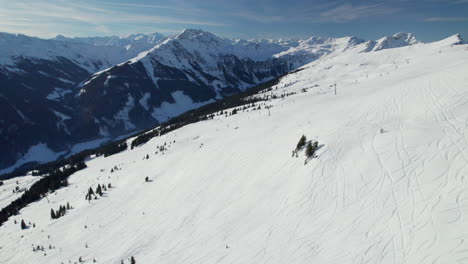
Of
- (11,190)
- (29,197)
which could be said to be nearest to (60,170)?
(11,190)

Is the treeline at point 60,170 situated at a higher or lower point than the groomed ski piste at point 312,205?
lower

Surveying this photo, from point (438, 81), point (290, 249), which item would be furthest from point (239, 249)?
point (438, 81)

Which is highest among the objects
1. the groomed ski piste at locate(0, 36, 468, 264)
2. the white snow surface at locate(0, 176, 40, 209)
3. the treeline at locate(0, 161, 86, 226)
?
the groomed ski piste at locate(0, 36, 468, 264)

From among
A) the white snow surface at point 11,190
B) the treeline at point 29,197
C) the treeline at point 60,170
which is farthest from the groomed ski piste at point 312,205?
the white snow surface at point 11,190

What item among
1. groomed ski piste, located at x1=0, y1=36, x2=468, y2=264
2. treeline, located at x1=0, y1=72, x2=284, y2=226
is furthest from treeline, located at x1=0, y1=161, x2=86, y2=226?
groomed ski piste, located at x1=0, y1=36, x2=468, y2=264

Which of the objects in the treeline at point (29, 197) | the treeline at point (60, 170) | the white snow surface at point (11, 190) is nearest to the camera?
the treeline at point (29, 197)

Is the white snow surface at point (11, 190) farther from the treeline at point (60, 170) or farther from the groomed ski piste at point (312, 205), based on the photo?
the groomed ski piste at point (312, 205)

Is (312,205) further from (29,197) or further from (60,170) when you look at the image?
(60,170)

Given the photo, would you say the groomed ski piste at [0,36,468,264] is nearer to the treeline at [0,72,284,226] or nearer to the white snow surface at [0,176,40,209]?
the treeline at [0,72,284,226]

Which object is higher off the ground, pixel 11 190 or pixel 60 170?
pixel 60 170
